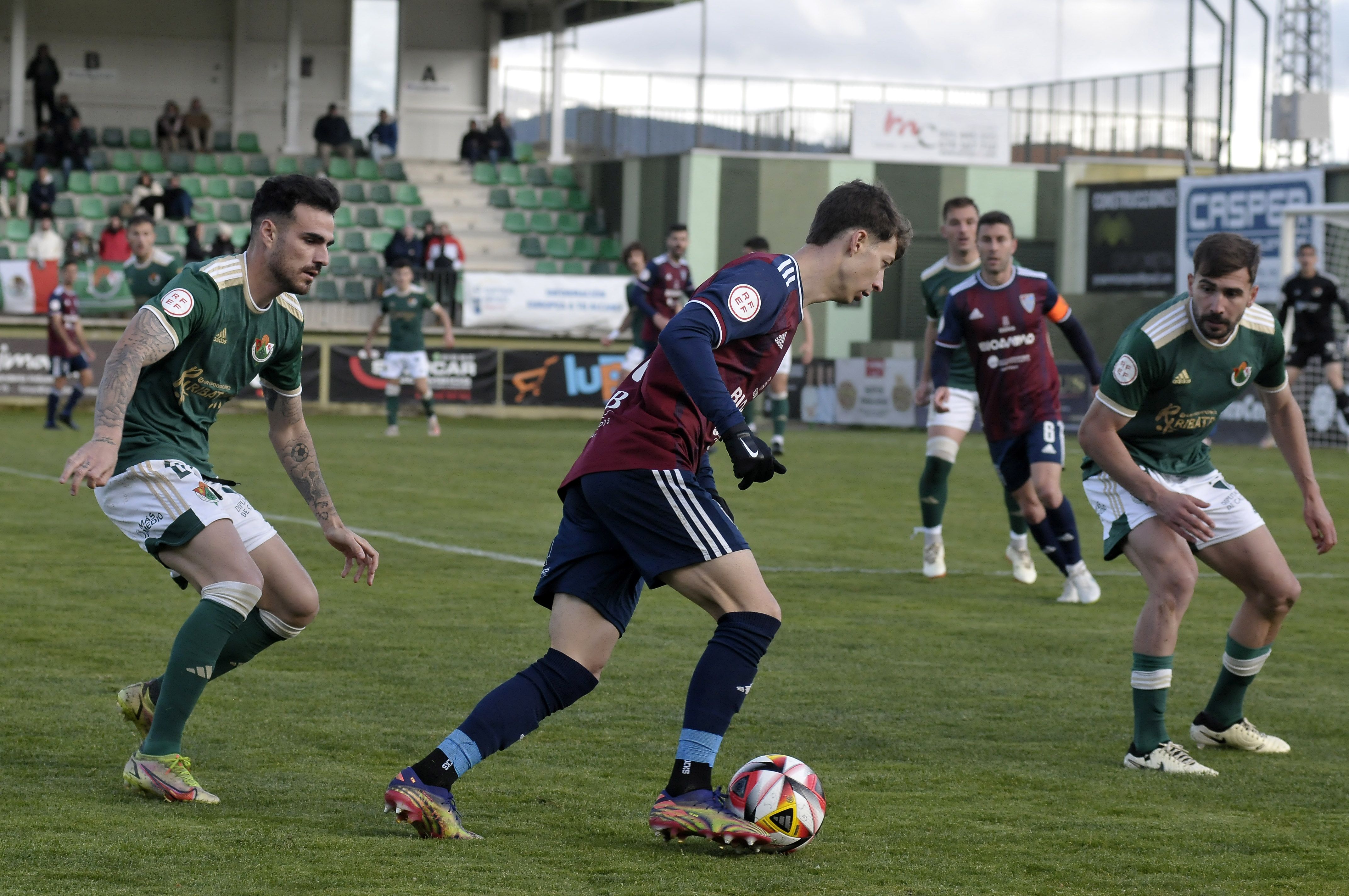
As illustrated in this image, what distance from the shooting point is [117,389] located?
4.78m

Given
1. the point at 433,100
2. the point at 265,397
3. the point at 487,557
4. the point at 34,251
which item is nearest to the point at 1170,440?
the point at 265,397

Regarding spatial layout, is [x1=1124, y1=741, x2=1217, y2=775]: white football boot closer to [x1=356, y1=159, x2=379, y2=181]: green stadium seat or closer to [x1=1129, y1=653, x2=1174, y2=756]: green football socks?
[x1=1129, y1=653, x2=1174, y2=756]: green football socks

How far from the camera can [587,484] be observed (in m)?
4.62

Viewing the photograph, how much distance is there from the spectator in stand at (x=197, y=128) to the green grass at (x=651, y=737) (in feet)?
75.5

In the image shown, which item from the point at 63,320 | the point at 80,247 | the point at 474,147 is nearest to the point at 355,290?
the point at 80,247

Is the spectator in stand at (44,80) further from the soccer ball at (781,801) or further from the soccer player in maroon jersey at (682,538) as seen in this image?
the soccer ball at (781,801)

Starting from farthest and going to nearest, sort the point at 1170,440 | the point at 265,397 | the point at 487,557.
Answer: the point at 487,557 → the point at 1170,440 → the point at 265,397

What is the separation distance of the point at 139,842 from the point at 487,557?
641 centimetres

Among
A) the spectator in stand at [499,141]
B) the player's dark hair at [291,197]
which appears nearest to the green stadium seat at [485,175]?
the spectator in stand at [499,141]

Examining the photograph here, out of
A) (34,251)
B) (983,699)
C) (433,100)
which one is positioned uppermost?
(433,100)

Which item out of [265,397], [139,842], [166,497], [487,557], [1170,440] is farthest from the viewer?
[487,557]

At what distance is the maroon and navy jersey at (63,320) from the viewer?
70.0 feet

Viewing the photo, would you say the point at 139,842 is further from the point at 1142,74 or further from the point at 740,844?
the point at 1142,74

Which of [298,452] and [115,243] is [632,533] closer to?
[298,452]
